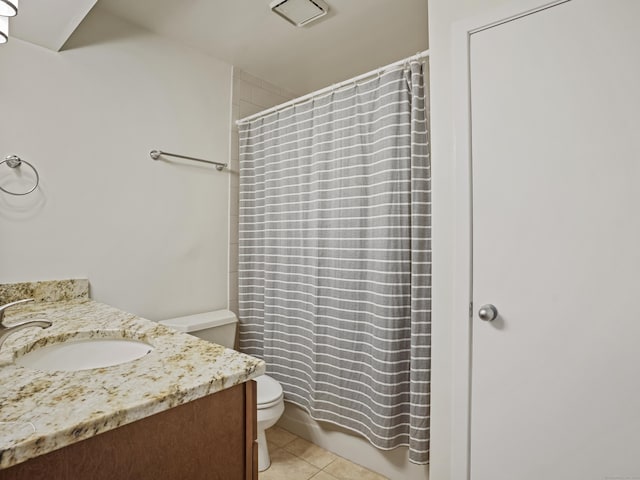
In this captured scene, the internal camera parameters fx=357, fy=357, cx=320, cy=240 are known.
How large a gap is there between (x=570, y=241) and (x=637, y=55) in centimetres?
54

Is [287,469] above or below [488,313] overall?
below

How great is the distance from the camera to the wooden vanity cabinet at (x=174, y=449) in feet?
1.90

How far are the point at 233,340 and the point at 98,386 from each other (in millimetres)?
1614

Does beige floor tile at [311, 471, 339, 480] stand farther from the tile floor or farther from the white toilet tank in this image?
the white toilet tank

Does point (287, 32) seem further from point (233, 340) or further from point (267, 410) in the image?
point (267, 410)

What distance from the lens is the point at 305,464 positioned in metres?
1.87

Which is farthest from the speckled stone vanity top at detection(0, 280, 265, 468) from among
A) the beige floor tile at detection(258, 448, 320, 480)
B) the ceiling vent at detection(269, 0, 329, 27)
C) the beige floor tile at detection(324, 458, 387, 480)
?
the ceiling vent at detection(269, 0, 329, 27)

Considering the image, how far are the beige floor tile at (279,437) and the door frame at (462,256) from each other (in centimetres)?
108

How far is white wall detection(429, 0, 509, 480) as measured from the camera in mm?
1334

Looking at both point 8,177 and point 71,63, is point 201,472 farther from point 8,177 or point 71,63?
point 71,63

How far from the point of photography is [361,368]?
1.78m

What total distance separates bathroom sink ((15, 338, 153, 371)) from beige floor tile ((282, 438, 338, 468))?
4.08 feet

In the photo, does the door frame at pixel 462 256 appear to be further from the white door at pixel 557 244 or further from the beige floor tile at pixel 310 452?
the beige floor tile at pixel 310 452

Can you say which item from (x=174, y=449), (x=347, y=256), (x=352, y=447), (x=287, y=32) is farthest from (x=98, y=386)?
(x=287, y=32)
